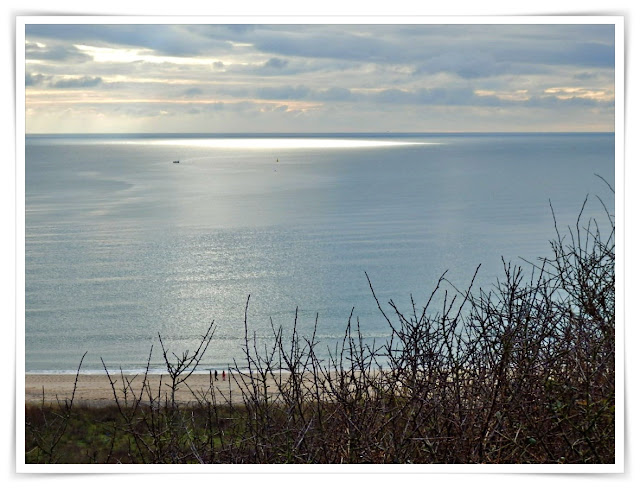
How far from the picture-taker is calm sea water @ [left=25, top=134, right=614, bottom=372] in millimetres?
4910

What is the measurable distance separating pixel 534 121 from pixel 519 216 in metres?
5.52

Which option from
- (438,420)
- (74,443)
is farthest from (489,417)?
(74,443)

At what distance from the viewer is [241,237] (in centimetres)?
1123

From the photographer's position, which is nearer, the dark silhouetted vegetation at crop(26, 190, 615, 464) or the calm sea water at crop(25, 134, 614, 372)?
the dark silhouetted vegetation at crop(26, 190, 615, 464)

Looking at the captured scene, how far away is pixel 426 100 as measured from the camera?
15.1ft

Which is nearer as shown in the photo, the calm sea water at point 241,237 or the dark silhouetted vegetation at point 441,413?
the dark silhouetted vegetation at point 441,413

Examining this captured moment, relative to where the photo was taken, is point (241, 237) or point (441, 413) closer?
point (441, 413)

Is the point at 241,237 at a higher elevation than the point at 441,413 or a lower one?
higher

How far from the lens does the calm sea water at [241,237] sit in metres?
4.91
